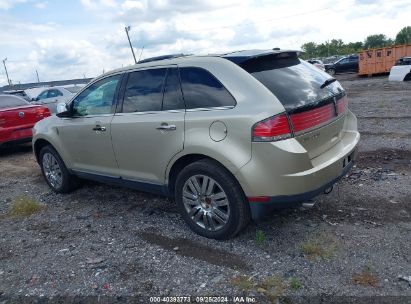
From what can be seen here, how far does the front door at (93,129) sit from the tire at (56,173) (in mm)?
327

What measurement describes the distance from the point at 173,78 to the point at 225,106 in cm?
78

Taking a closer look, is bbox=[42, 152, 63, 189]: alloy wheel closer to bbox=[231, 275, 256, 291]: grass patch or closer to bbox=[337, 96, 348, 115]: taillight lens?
bbox=[231, 275, 256, 291]: grass patch

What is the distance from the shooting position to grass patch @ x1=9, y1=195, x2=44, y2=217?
16.9ft

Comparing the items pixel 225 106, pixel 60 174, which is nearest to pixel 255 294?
pixel 225 106

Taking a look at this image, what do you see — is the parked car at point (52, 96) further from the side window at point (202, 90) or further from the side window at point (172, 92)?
the side window at point (202, 90)

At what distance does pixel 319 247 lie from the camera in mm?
3549

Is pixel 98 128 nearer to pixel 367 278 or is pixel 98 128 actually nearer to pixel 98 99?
pixel 98 99

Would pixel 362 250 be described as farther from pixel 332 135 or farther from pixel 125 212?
pixel 125 212

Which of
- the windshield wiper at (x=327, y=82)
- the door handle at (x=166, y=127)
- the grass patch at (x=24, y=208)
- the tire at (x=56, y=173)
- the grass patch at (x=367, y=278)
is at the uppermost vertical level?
the windshield wiper at (x=327, y=82)

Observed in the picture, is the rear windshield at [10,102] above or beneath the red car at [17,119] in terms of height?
above

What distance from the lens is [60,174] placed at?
5.73m

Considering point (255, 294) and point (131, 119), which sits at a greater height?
point (131, 119)

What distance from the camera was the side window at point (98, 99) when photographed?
4637 millimetres

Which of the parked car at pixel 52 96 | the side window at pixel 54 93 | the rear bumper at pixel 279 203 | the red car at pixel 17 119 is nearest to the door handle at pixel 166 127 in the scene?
the rear bumper at pixel 279 203
